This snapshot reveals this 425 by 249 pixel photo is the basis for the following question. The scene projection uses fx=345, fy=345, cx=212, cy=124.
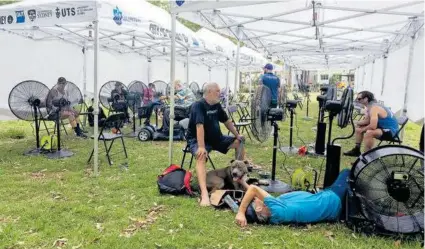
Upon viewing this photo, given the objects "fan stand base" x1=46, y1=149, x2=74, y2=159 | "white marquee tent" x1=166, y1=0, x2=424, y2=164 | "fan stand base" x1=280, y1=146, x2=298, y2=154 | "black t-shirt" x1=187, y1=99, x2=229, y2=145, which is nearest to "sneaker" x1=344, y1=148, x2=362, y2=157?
"fan stand base" x1=280, y1=146, x2=298, y2=154

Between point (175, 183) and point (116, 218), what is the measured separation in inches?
33.2

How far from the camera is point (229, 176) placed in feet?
13.0

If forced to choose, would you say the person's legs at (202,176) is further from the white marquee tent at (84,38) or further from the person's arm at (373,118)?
the person's arm at (373,118)

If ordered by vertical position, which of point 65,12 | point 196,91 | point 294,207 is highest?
point 65,12

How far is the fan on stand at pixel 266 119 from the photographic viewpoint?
4195 millimetres

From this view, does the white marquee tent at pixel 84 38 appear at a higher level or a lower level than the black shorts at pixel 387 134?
higher

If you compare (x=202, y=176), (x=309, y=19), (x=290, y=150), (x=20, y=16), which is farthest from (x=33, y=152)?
(x=309, y=19)

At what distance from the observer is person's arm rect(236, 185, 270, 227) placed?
3.16 meters

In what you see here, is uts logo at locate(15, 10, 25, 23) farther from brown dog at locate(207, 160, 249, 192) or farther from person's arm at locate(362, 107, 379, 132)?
person's arm at locate(362, 107, 379, 132)

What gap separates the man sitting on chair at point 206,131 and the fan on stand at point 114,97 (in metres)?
4.38

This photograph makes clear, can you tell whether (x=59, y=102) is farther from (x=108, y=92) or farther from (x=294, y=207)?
(x=294, y=207)

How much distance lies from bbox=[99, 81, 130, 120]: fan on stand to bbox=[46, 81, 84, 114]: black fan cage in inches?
82.2

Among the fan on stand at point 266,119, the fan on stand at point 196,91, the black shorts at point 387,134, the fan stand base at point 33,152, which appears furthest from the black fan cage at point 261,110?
the fan on stand at point 196,91

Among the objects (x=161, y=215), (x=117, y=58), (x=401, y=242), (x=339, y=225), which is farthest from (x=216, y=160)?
(x=117, y=58)
